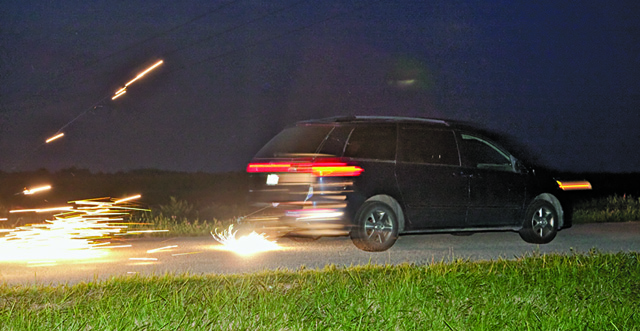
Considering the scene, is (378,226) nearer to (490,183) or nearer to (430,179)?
(430,179)

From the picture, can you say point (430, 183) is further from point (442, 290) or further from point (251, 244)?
point (442, 290)

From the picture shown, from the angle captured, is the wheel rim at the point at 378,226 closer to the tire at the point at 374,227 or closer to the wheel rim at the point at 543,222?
the tire at the point at 374,227

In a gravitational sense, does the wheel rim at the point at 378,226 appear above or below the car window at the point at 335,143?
below

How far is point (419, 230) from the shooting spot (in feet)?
34.2

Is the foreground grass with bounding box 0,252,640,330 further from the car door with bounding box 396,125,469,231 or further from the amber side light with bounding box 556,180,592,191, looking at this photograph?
the amber side light with bounding box 556,180,592,191

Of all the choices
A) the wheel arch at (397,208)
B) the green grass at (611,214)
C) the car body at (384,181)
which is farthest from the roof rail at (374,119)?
the green grass at (611,214)

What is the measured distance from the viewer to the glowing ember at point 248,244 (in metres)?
10.6

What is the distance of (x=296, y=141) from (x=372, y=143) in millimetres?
1064

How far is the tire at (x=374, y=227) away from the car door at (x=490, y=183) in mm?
1427

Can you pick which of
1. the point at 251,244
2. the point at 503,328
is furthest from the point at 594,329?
the point at 251,244

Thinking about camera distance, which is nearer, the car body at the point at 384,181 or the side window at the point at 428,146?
the car body at the point at 384,181

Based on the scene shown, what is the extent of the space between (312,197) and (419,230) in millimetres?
1761

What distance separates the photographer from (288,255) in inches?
390

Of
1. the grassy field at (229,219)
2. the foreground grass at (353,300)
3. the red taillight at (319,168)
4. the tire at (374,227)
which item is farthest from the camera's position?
the grassy field at (229,219)
